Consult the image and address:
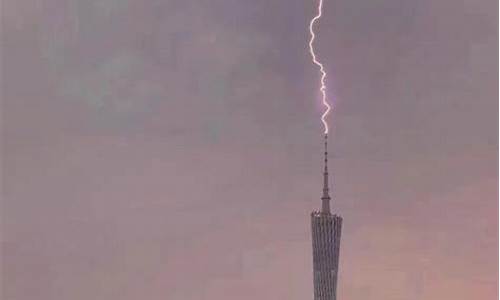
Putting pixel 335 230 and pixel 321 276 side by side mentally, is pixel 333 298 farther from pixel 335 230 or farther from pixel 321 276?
pixel 335 230

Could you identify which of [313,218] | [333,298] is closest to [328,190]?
[313,218]

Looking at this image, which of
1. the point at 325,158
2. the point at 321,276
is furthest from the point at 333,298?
the point at 325,158

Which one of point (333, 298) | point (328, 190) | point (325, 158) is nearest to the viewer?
point (325, 158)

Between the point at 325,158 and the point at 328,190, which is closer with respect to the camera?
the point at 325,158

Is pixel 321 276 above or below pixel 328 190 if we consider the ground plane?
below

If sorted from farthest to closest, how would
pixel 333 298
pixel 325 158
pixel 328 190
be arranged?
pixel 333 298
pixel 328 190
pixel 325 158

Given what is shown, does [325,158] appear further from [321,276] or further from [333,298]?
[333,298]

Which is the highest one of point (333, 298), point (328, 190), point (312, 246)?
point (328, 190)
